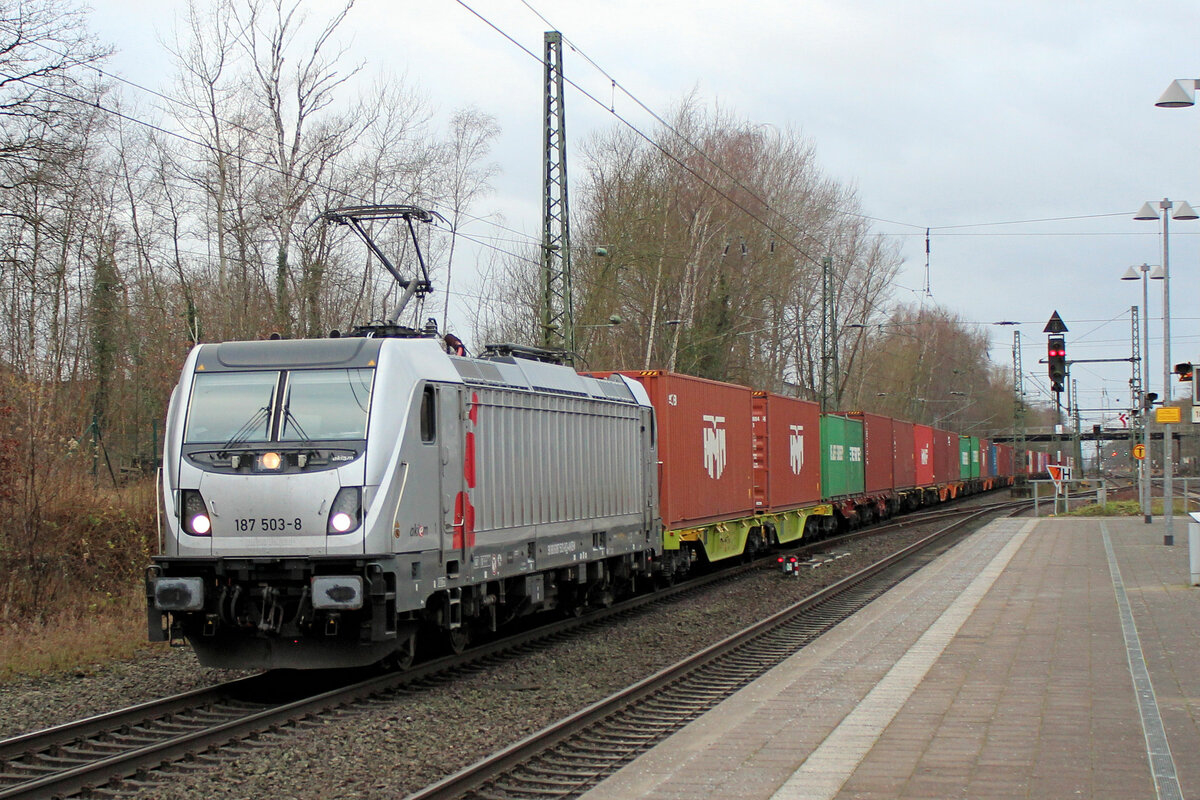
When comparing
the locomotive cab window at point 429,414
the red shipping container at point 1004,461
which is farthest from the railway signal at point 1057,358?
the red shipping container at point 1004,461

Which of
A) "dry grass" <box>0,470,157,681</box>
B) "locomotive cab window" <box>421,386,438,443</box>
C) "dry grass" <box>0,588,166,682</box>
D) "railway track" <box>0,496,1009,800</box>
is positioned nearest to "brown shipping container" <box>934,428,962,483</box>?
"dry grass" <box>0,470,157,681</box>

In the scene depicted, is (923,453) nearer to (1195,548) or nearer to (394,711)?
(1195,548)

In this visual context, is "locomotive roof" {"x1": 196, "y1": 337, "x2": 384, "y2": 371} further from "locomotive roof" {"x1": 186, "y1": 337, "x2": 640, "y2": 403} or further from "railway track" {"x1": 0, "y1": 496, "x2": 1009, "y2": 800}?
"railway track" {"x1": 0, "y1": 496, "x2": 1009, "y2": 800}

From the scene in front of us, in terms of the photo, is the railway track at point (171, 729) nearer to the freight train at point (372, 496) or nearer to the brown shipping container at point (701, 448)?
the freight train at point (372, 496)

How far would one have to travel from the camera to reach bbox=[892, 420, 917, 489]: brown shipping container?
37.2 metres

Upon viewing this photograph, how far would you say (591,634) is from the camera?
13719 mm

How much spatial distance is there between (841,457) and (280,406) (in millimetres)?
21723

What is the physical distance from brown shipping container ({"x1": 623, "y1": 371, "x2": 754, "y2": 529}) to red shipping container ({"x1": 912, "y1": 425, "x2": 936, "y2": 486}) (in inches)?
815

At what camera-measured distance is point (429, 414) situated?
10.4 metres

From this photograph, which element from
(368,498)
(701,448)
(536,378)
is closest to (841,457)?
(701,448)

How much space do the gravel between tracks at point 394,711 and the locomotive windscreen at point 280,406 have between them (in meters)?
2.25

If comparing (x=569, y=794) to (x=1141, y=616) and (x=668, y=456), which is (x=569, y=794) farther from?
(x=668, y=456)

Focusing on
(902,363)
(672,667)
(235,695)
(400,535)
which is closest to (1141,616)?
(672,667)

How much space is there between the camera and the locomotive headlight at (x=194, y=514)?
32.1 ft
